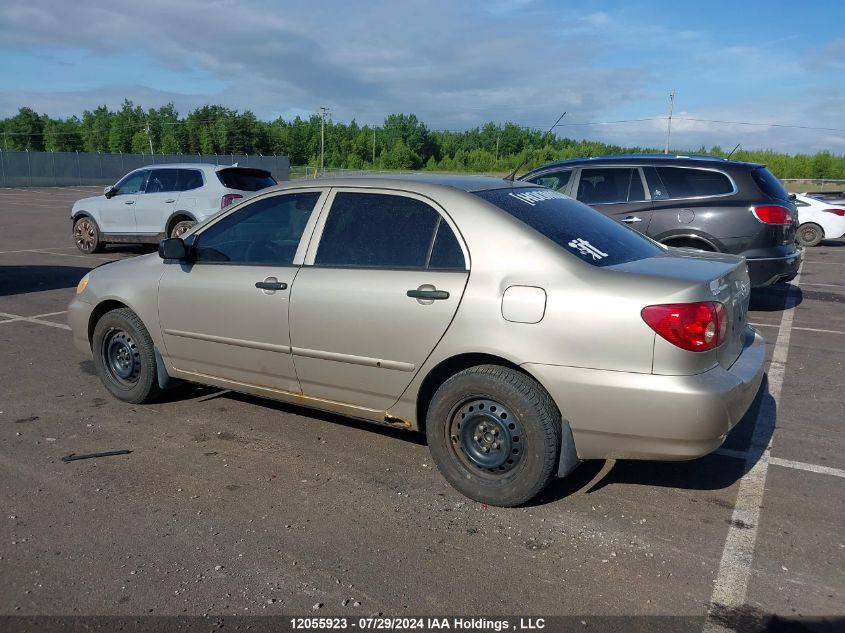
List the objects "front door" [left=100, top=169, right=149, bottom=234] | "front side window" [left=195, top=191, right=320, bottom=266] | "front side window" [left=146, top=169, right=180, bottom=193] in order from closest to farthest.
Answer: "front side window" [left=195, top=191, right=320, bottom=266], "front side window" [left=146, top=169, right=180, bottom=193], "front door" [left=100, top=169, right=149, bottom=234]

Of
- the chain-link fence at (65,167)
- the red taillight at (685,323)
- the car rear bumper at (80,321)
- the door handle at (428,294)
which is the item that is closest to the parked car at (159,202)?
the car rear bumper at (80,321)

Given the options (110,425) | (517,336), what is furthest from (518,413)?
(110,425)

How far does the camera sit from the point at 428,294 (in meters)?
3.91

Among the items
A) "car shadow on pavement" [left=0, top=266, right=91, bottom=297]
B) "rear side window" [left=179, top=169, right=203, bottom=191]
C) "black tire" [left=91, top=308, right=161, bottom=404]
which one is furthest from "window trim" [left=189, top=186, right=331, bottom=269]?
"rear side window" [left=179, top=169, right=203, bottom=191]

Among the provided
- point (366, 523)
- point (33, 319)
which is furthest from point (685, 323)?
point (33, 319)

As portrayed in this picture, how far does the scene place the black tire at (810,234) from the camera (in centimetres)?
1934

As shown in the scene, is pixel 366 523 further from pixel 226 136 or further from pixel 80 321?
pixel 226 136

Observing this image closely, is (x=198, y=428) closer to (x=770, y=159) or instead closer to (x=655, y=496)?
(x=655, y=496)

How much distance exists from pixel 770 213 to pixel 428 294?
5977 mm

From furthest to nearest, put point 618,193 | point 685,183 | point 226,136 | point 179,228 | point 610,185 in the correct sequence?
1. point 226,136
2. point 179,228
3. point 610,185
4. point 618,193
5. point 685,183

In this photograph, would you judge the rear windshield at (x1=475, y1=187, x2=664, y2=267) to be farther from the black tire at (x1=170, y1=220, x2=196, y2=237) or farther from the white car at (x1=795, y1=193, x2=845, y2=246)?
the white car at (x1=795, y1=193, x2=845, y2=246)

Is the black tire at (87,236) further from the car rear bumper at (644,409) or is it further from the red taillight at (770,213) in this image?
the car rear bumper at (644,409)

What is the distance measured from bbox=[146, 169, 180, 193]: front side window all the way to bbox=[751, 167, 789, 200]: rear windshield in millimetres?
9972

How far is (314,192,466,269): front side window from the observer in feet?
13.2
